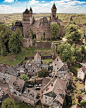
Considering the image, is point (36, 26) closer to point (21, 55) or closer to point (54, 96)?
point (21, 55)

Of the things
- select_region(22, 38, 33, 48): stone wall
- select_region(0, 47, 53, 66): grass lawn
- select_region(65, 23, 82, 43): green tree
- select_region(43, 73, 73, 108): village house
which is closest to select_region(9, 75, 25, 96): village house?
select_region(43, 73, 73, 108): village house

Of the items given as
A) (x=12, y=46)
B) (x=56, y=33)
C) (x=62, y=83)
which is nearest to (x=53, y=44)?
(x=56, y=33)

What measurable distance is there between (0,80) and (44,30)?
35.1 metres

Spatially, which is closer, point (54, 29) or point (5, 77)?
point (5, 77)

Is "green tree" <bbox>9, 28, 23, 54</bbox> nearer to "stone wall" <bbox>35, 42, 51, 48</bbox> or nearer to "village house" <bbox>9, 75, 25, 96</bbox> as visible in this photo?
"stone wall" <bbox>35, 42, 51, 48</bbox>

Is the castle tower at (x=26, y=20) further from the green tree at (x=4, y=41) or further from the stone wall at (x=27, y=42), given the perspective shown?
the green tree at (x=4, y=41)

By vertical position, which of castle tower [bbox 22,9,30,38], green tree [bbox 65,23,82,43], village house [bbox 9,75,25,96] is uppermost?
castle tower [bbox 22,9,30,38]

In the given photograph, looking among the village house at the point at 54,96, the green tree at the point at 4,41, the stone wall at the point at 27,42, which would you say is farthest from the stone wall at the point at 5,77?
the stone wall at the point at 27,42

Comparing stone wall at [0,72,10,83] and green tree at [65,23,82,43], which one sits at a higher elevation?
green tree at [65,23,82,43]

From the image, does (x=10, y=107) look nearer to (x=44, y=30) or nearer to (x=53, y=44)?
(x=53, y=44)

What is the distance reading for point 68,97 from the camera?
1478 inches

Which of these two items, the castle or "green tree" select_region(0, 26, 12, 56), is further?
the castle

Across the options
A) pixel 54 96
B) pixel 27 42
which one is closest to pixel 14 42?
pixel 27 42

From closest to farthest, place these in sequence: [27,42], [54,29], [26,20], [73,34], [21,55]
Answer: [21,55] → [73,34] → [27,42] → [54,29] → [26,20]
